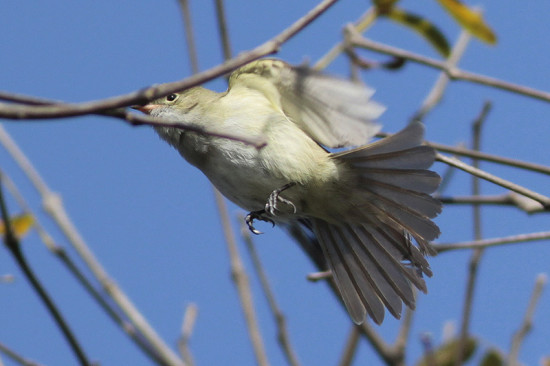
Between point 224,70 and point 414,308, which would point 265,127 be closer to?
point 414,308

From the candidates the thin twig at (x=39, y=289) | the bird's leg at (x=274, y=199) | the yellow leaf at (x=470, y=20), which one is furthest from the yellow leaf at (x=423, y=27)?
the thin twig at (x=39, y=289)

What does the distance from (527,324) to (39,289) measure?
162 centimetres

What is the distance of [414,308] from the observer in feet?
8.63

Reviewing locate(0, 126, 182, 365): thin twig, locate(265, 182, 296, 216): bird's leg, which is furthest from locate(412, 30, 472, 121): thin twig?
locate(0, 126, 182, 365): thin twig

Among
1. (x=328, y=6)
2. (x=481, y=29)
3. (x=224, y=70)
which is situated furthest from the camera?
Answer: (x=481, y=29)

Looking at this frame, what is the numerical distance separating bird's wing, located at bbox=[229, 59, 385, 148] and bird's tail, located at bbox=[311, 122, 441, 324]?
111mm

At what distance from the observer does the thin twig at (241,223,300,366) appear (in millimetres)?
2518

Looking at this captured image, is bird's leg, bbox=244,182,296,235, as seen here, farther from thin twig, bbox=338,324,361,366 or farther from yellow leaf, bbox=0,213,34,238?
yellow leaf, bbox=0,213,34,238

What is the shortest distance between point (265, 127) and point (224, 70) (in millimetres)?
1362

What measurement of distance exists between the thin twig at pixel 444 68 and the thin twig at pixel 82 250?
3.68 feet

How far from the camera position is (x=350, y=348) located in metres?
2.62

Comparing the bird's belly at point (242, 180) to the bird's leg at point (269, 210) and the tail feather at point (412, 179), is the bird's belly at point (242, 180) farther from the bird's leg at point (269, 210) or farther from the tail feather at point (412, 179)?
the tail feather at point (412, 179)

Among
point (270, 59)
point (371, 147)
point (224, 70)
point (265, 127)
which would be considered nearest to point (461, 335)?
point (371, 147)

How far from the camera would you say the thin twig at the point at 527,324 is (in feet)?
8.04
